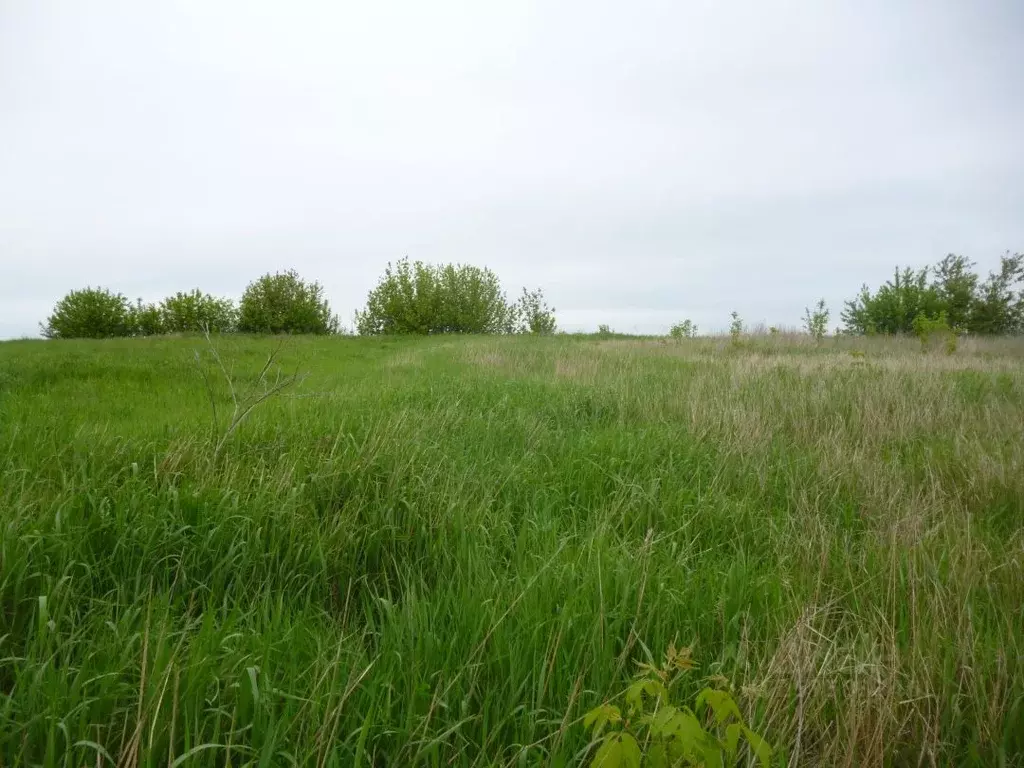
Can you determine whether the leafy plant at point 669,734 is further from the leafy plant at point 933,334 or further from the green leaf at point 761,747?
the leafy plant at point 933,334

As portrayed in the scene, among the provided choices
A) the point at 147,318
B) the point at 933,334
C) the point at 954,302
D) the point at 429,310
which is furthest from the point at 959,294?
the point at 147,318

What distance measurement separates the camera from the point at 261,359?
13.3m

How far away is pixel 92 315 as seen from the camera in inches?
1633

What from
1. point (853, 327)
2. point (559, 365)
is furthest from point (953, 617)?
point (853, 327)

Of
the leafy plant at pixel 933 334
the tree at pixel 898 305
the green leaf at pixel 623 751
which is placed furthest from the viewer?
the tree at pixel 898 305

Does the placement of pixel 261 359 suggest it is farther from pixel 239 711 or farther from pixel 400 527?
pixel 239 711

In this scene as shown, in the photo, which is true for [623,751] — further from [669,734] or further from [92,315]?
[92,315]

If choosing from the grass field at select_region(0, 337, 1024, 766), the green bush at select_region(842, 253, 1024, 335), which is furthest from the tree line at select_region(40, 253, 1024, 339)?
the grass field at select_region(0, 337, 1024, 766)

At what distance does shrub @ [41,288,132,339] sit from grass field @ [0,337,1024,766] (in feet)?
154

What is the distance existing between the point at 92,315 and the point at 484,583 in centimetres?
5362

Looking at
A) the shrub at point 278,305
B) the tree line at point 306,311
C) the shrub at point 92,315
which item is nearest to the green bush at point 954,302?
the tree line at point 306,311

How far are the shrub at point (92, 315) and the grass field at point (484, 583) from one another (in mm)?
47027

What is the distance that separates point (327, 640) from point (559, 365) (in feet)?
27.5

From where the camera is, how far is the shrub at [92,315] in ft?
135
